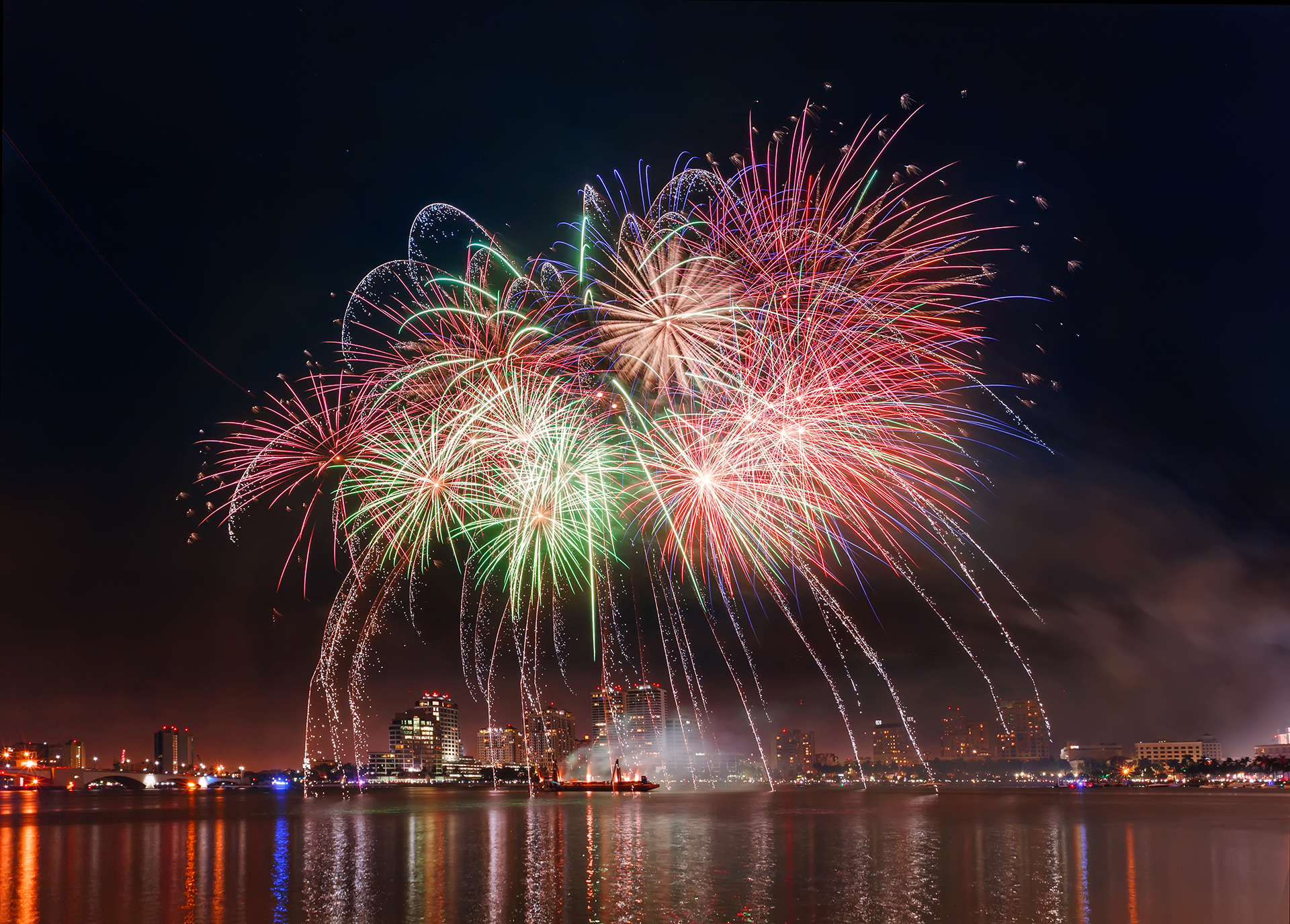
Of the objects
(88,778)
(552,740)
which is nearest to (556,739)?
(552,740)

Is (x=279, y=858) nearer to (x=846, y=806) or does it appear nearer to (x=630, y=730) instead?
(x=846, y=806)

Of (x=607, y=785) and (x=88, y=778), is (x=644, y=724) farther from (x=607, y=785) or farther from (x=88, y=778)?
(x=88, y=778)

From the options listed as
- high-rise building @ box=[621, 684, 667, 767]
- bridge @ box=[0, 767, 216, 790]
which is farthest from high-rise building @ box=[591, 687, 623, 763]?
bridge @ box=[0, 767, 216, 790]

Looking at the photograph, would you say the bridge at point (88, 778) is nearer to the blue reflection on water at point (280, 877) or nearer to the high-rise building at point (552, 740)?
the high-rise building at point (552, 740)

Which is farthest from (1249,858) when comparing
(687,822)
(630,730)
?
(630,730)

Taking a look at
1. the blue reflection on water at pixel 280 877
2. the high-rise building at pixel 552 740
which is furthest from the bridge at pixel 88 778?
the blue reflection on water at pixel 280 877

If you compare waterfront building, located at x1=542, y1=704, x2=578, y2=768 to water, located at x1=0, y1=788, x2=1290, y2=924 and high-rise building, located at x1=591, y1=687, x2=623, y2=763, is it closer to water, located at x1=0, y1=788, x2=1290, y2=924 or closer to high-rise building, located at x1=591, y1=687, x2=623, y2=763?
high-rise building, located at x1=591, y1=687, x2=623, y2=763
